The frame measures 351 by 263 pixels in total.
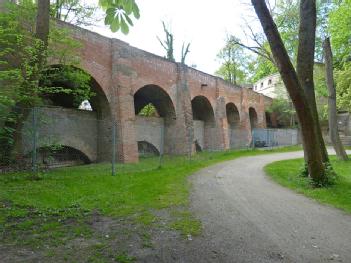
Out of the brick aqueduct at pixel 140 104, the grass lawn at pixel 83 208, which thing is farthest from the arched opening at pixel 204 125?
the grass lawn at pixel 83 208

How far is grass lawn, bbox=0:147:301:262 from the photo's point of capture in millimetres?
5059

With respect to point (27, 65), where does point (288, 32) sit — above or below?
above

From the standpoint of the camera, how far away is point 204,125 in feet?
94.2

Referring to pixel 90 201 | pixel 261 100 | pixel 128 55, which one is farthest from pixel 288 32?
pixel 90 201

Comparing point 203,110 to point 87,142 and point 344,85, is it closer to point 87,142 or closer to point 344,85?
point 344,85

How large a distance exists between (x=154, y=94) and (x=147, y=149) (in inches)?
139

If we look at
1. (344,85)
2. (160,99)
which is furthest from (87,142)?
(344,85)

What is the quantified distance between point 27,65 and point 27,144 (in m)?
3.37

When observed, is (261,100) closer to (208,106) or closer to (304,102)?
(208,106)

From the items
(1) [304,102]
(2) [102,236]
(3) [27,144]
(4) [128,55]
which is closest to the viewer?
(2) [102,236]

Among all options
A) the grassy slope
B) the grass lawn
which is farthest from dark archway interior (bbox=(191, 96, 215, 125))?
the grass lawn

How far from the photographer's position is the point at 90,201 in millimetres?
7637

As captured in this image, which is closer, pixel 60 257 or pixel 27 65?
pixel 60 257

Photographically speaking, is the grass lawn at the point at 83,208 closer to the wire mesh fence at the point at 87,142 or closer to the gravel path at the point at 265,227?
the gravel path at the point at 265,227
